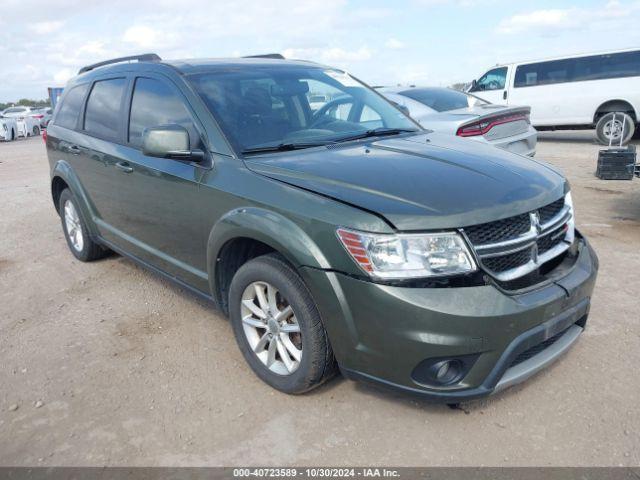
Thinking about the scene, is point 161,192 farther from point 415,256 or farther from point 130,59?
point 415,256

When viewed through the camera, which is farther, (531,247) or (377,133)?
(377,133)

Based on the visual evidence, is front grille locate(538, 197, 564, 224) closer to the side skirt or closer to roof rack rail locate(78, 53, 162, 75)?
the side skirt

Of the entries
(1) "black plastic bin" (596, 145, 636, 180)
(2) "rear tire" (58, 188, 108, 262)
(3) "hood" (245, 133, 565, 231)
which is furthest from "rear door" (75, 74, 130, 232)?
(1) "black plastic bin" (596, 145, 636, 180)

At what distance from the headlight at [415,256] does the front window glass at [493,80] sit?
13571 millimetres

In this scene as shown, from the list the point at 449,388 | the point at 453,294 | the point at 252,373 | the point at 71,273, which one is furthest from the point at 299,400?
the point at 71,273

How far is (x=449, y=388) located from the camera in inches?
95.2

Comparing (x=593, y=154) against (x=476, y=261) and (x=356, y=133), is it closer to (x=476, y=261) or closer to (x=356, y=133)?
(x=356, y=133)

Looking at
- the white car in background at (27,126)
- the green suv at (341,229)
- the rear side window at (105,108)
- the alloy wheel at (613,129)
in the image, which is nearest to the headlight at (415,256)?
the green suv at (341,229)

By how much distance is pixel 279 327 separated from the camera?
2893 millimetres

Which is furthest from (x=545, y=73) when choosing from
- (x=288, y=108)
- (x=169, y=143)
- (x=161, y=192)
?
(x=169, y=143)

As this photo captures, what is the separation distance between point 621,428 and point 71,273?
4.55m

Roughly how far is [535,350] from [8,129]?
27.3 m

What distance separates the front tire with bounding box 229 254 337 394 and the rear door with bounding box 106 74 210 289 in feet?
1.50

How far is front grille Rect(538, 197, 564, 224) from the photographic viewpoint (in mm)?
2722
